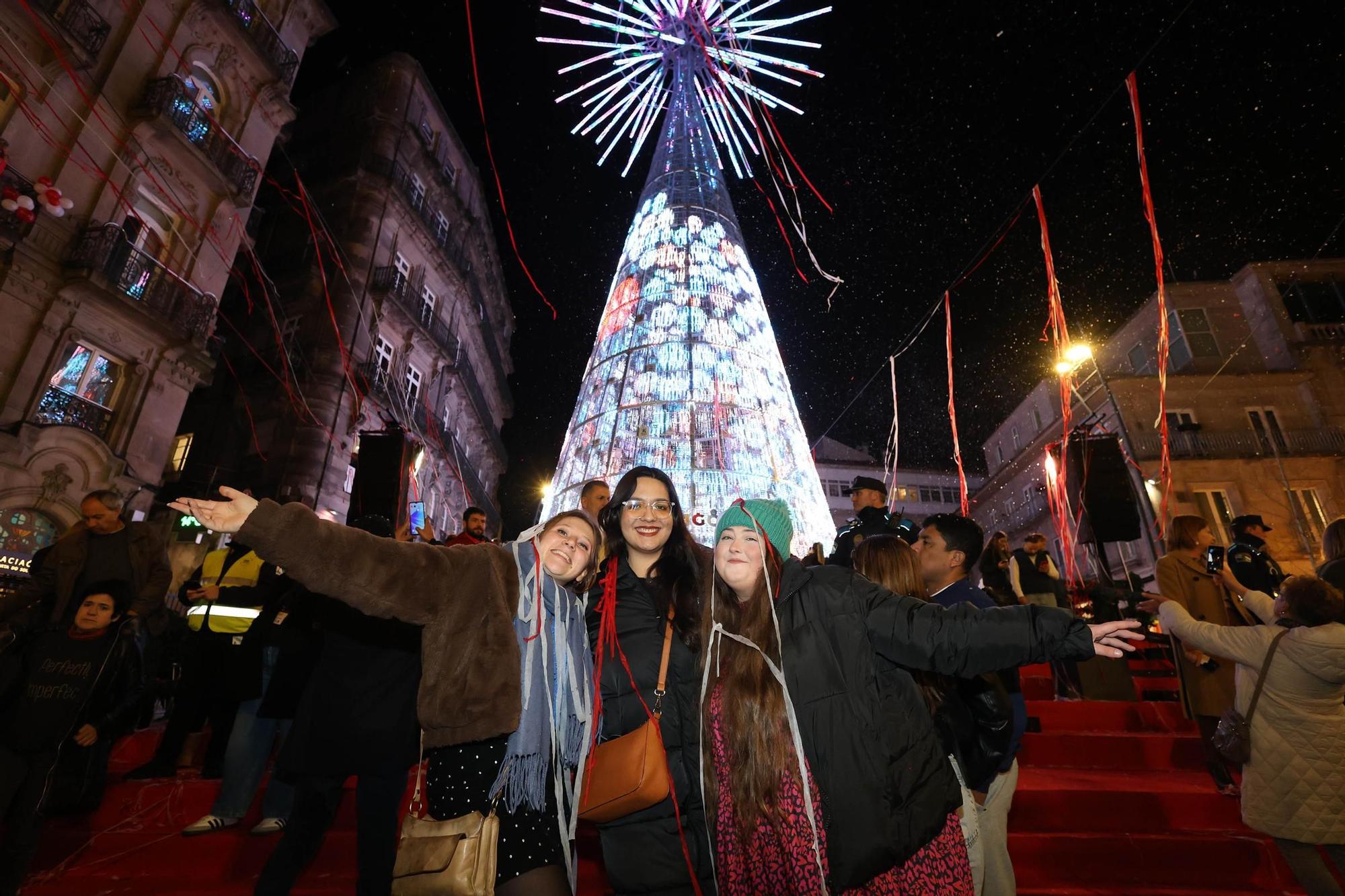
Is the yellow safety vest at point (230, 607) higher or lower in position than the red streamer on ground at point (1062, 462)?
lower

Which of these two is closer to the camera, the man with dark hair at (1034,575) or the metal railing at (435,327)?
the man with dark hair at (1034,575)

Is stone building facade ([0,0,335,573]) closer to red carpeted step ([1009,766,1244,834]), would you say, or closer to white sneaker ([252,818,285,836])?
white sneaker ([252,818,285,836])

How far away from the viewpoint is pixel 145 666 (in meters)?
3.64

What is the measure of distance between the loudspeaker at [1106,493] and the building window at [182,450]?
59.9 ft

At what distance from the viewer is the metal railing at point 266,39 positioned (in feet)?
43.7

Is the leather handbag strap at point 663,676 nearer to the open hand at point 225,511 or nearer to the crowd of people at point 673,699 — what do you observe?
the crowd of people at point 673,699

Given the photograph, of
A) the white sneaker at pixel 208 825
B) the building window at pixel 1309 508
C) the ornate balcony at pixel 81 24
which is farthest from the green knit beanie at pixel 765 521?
the building window at pixel 1309 508

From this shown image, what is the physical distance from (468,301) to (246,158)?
9.74m

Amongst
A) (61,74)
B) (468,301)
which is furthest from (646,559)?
(468,301)

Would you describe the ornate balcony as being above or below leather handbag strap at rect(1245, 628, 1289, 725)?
above

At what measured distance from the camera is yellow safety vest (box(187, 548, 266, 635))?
13.0ft

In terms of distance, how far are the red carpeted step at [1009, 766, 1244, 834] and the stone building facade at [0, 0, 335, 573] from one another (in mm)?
12424

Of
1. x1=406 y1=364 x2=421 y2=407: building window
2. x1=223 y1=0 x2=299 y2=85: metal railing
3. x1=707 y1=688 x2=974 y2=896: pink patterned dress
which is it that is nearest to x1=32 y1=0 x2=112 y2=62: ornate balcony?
x1=223 y1=0 x2=299 y2=85: metal railing

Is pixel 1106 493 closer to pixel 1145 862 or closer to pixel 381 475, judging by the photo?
pixel 1145 862
